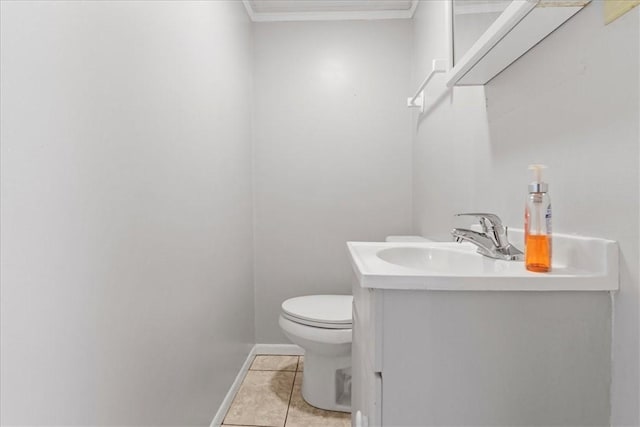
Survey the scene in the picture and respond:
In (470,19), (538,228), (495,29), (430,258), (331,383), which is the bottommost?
(331,383)

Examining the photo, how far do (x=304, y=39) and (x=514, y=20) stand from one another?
1766 millimetres

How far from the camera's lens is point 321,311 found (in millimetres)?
1776

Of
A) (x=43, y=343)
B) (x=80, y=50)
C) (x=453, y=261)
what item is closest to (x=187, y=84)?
(x=80, y=50)

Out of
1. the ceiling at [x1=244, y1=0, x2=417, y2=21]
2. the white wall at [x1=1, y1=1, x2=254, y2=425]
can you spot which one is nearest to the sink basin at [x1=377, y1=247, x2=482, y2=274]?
the white wall at [x1=1, y1=1, x2=254, y2=425]

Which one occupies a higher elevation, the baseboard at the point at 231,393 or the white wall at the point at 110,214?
the white wall at the point at 110,214

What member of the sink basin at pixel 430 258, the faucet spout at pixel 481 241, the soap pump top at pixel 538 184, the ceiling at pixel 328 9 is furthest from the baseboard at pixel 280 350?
the ceiling at pixel 328 9

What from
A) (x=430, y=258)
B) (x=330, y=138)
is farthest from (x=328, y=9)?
(x=430, y=258)

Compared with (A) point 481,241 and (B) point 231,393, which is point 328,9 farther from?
(B) point 231,393

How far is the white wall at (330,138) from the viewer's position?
228 centimetres

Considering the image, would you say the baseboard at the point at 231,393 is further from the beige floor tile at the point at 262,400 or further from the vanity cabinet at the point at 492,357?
the vanity cabinet at the point at 492,357

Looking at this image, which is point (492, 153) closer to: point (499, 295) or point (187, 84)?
point (499, 295)

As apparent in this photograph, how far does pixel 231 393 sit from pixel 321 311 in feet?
1.97

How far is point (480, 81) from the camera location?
1116 millimetres

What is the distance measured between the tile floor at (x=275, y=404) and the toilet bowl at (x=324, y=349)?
0.18ft
